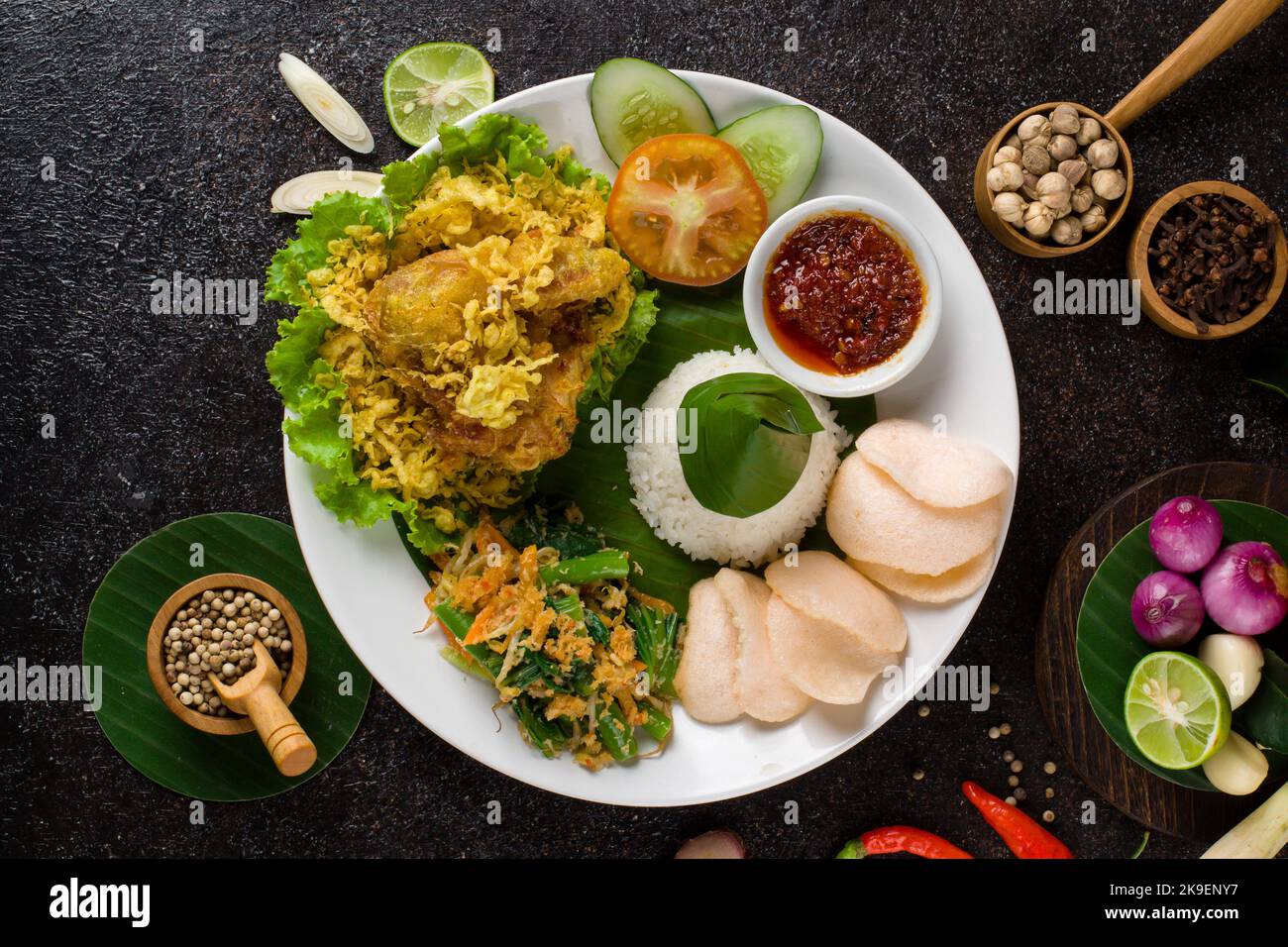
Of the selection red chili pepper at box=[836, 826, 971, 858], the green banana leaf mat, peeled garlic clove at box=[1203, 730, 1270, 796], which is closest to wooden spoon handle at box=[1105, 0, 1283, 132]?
peeled garlic clove at box=[1203, 730, 1270, 796]

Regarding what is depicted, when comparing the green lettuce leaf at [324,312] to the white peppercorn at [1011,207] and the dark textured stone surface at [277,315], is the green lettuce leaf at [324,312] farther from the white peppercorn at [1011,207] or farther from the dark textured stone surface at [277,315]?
the white peppercorn at [1011,207]

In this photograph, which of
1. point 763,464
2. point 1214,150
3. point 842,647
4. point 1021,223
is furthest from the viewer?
point 1214,150

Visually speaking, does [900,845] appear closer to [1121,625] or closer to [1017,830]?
[1017,830]

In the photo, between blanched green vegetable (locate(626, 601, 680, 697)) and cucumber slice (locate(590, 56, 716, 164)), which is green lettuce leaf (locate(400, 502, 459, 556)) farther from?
cucumber slice (locate(590, 56, 716, 164))

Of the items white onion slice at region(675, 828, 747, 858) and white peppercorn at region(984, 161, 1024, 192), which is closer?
white peppercorn at region(984, 161, 1024, 192)

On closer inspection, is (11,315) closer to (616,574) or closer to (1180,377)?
(616,574)

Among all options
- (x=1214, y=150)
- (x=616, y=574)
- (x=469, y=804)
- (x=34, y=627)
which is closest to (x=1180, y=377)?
(x=1214, y=150)

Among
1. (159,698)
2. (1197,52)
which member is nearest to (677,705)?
(159,698)
